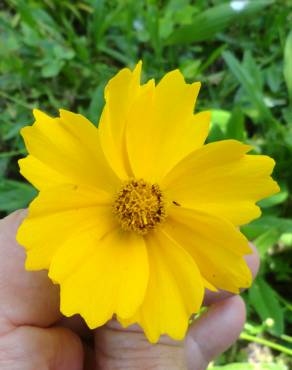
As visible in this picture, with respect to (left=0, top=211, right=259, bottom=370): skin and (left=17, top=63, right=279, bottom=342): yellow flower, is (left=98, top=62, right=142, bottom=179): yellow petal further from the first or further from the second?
(left=0, top=211, right=259, bottom=370): skin

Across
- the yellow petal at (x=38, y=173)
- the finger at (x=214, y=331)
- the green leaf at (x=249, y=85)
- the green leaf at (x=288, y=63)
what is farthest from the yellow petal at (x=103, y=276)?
the green leaf at (x=288, y=63)

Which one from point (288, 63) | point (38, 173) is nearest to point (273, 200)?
point (288, 63)

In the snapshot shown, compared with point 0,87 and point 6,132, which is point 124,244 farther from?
point 0,87

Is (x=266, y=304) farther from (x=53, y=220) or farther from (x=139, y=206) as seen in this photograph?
(x=53, y=220)

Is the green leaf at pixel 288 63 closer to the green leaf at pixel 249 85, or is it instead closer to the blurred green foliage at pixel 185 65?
the blurred green foliage at pixel 185 65

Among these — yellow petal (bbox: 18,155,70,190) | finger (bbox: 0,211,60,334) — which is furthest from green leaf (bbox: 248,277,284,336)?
yellow petal (bbox: 18,155,70,190)
